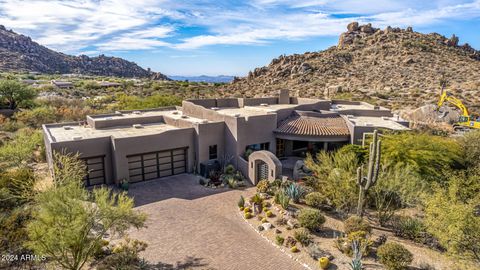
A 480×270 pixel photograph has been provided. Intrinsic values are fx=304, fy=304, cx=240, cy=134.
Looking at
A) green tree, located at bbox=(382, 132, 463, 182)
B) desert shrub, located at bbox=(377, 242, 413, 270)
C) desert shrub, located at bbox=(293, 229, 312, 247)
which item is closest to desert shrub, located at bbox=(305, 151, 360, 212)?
green tree, located at bbox=(382, 132, 463, 182)

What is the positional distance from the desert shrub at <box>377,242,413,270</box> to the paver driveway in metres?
3.79

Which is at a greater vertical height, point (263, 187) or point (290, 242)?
point (263, 187)

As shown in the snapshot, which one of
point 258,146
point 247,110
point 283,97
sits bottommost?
point 258,146

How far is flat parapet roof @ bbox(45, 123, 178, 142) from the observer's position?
79.9 feet

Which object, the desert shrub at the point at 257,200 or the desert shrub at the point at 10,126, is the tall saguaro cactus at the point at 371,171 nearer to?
the desert shrub at the point at 257,200

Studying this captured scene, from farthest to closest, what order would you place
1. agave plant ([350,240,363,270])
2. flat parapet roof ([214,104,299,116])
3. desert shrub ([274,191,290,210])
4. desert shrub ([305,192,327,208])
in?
flat parapet roof ([214,104,299,116])
desert shrub ([305,192,327,208])
desert shrub ([274,191,290,210])
agave plant ([350,240,363,270])

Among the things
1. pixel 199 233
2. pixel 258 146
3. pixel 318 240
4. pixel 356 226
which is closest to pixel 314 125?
pixel 258 146

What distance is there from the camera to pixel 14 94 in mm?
50500

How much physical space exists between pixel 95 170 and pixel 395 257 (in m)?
20.5

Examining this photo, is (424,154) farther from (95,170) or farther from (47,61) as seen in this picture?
(47,61)

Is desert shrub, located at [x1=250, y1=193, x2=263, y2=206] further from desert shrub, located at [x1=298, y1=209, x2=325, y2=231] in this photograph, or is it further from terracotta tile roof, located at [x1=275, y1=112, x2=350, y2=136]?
terracotta tile roof, located at [x1=275, y1=112, x2=350, y2=136]

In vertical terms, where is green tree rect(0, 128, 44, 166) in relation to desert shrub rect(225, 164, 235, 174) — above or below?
above

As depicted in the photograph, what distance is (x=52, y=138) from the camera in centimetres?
2314

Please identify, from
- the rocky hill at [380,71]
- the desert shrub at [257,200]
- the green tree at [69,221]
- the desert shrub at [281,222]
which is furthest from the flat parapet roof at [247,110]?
the rocky hill at [380,71]
